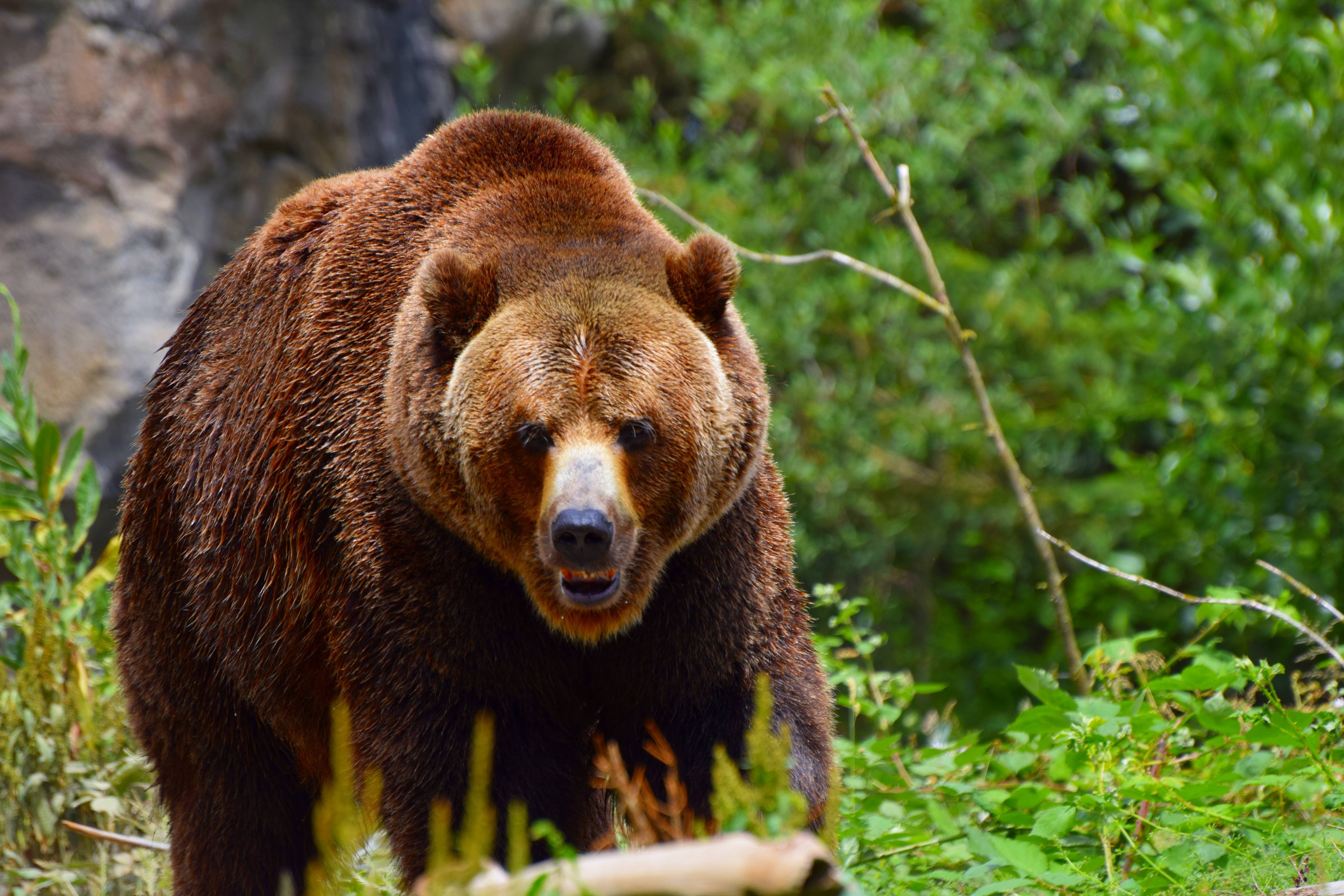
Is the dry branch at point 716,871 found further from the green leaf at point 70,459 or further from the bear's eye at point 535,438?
the green leaf at point 70,459

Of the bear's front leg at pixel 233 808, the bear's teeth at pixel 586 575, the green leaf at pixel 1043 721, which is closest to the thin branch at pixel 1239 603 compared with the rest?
the green leaf at pixel 1043 721

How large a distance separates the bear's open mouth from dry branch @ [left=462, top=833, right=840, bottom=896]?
121cm

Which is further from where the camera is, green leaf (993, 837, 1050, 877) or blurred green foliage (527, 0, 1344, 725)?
blurred green foliage (527, 0, 1344, 725)

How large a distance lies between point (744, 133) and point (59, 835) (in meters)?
6.65

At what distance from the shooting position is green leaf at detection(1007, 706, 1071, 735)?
3.72 meters

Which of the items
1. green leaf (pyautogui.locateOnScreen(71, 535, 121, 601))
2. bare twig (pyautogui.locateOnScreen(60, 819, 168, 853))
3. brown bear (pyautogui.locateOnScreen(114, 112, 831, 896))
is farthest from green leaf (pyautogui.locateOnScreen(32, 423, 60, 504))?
brown bear (pyautogui.locateOnScreen(114, 112, 831, 896))

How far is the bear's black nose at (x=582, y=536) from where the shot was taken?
298cm

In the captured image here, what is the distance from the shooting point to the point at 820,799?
3.42m

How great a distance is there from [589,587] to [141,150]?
5.55 m

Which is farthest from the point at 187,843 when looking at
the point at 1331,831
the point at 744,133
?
the point at 744,133

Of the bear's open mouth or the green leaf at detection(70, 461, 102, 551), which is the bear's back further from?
the green leaf at detection(70, 461, 102, 551)

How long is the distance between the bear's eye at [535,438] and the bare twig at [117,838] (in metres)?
1.96

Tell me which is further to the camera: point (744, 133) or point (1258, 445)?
point (744, 133)

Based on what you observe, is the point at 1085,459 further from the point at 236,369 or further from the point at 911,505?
the point at 236,369
